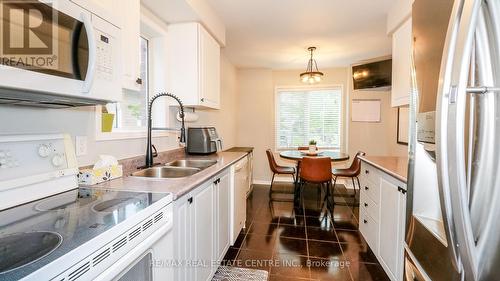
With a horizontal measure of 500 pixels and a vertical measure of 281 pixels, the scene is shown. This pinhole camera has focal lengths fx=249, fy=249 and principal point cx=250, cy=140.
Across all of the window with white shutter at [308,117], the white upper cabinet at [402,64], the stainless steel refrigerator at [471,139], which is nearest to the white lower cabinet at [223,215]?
the stainless steel refrigerator at [471,139]

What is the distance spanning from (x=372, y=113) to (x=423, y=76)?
437cm

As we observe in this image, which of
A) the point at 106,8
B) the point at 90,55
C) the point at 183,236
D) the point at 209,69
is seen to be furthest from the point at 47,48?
the point at 209,69

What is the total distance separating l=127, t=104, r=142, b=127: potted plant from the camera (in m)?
2.17

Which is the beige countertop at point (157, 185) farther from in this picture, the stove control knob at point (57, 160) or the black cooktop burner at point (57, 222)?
the stove control knob at point (57, 160)

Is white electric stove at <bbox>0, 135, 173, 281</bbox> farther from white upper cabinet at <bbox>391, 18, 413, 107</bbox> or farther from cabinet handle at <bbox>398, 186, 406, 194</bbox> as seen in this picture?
white upper cabinet at <bbox>391, 18, 413, 107</bbox>

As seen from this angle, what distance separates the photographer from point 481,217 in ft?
2.18

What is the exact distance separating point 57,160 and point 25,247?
0.63 m

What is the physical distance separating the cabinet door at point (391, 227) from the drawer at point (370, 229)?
12cm

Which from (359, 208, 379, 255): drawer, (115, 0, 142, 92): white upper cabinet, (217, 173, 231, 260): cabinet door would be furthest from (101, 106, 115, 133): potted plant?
(359, 208, 379, 255): drawer

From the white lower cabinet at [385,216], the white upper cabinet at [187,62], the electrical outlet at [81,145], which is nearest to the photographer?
the electrical outlet at [81,145]

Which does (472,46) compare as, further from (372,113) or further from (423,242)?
(372,113)

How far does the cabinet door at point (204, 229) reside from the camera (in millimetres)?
1584

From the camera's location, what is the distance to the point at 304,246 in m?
2.61

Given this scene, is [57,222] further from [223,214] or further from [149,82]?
[149,82]
